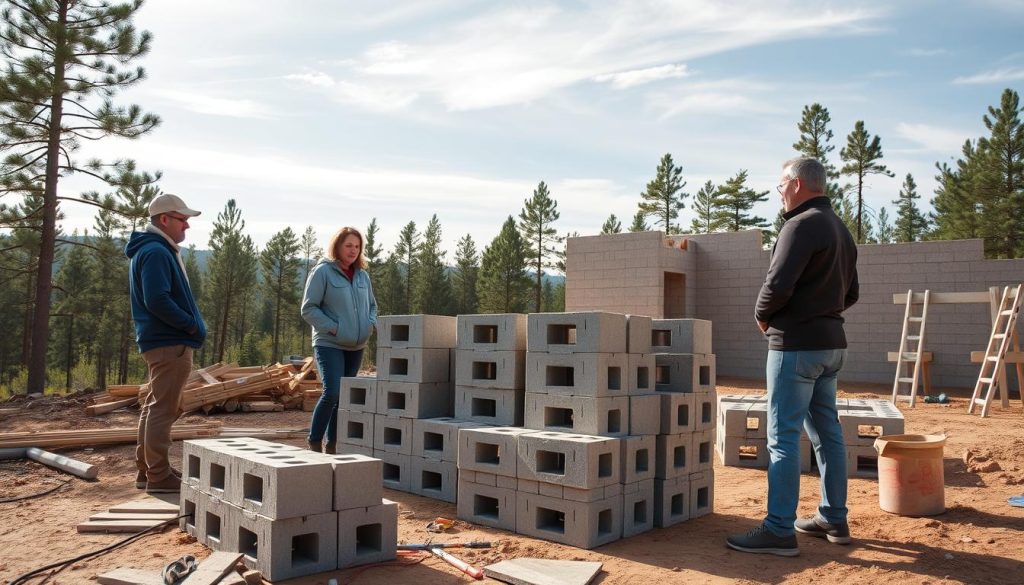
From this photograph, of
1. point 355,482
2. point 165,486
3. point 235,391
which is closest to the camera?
point 355,482

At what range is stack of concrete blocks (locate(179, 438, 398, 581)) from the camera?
3.53m

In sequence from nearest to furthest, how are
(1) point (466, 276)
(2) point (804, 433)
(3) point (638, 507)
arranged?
1. (3) point (638, 507)
2. (2) point (804, 433)
3. (1) point (466, 276)

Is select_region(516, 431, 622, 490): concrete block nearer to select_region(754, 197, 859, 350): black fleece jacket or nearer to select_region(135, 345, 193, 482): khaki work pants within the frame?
select_region(754, 197, 859, 350): black fleece jacket

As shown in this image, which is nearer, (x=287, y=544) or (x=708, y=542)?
(x=287, y=544)

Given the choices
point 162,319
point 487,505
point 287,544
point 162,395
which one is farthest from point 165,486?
point 487,505

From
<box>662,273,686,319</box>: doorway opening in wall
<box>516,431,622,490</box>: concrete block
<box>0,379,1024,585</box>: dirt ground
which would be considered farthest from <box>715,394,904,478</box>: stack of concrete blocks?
<box>662,273,686,319</box>: doorway opening in wall

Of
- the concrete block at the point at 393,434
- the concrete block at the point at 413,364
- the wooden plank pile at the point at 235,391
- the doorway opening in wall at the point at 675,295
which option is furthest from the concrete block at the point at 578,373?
the doorway opening in wall at the point at 675,295

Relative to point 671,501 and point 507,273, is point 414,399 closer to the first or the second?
point 671,501

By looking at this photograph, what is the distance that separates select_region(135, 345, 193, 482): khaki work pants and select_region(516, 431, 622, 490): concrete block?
8.63ft

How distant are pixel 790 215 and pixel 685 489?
6.95 feet

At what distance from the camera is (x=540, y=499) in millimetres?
4387

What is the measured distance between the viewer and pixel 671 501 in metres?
4.91

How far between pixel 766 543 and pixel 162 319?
4290mm

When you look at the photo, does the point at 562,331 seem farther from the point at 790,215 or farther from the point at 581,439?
the point at 790,215
